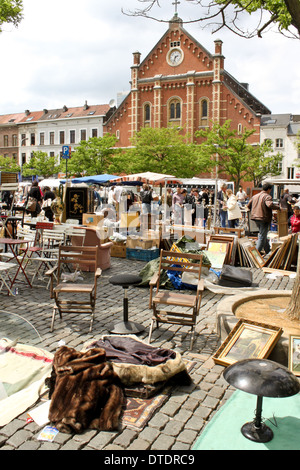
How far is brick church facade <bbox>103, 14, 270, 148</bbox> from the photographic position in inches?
1661

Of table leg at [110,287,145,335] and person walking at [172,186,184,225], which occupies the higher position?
person walking at [172,186,184,225]

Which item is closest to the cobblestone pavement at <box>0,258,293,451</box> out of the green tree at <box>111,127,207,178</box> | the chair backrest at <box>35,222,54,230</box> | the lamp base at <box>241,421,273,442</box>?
the lamp base at <box>241,421,273,442</box>

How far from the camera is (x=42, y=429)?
10.8 ft

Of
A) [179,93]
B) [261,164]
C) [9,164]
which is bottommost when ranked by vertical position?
[261,164]

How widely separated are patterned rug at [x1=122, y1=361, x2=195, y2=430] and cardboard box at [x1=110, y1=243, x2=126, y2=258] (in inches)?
275

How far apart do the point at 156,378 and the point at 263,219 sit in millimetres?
7286

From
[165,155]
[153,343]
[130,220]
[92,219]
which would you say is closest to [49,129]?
[165,155]

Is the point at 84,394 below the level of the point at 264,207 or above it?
below

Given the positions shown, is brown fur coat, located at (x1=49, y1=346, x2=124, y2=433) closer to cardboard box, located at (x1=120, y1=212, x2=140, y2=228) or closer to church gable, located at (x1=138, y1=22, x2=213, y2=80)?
cardboard box, located at (x1=120, y1=212, x2=140, y2=228)

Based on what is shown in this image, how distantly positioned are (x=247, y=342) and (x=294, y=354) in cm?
50

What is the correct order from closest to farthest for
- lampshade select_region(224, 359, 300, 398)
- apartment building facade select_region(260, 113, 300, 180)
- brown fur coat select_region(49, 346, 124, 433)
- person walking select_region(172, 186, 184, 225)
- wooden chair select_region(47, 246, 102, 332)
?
1. lampshade select_region(224, 359, 300, 398)
2. brown fur coat select_region(49, 346, 124, 433)
3. wooden chair select_region(47, 246, 102, 332)
4. person walking select_region(172, 186, 184, 225)
5. apartment building facade select_region(260, 113, 300, 180)

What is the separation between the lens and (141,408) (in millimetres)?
3598

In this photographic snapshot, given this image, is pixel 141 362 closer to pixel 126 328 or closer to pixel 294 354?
pixel 126 328
